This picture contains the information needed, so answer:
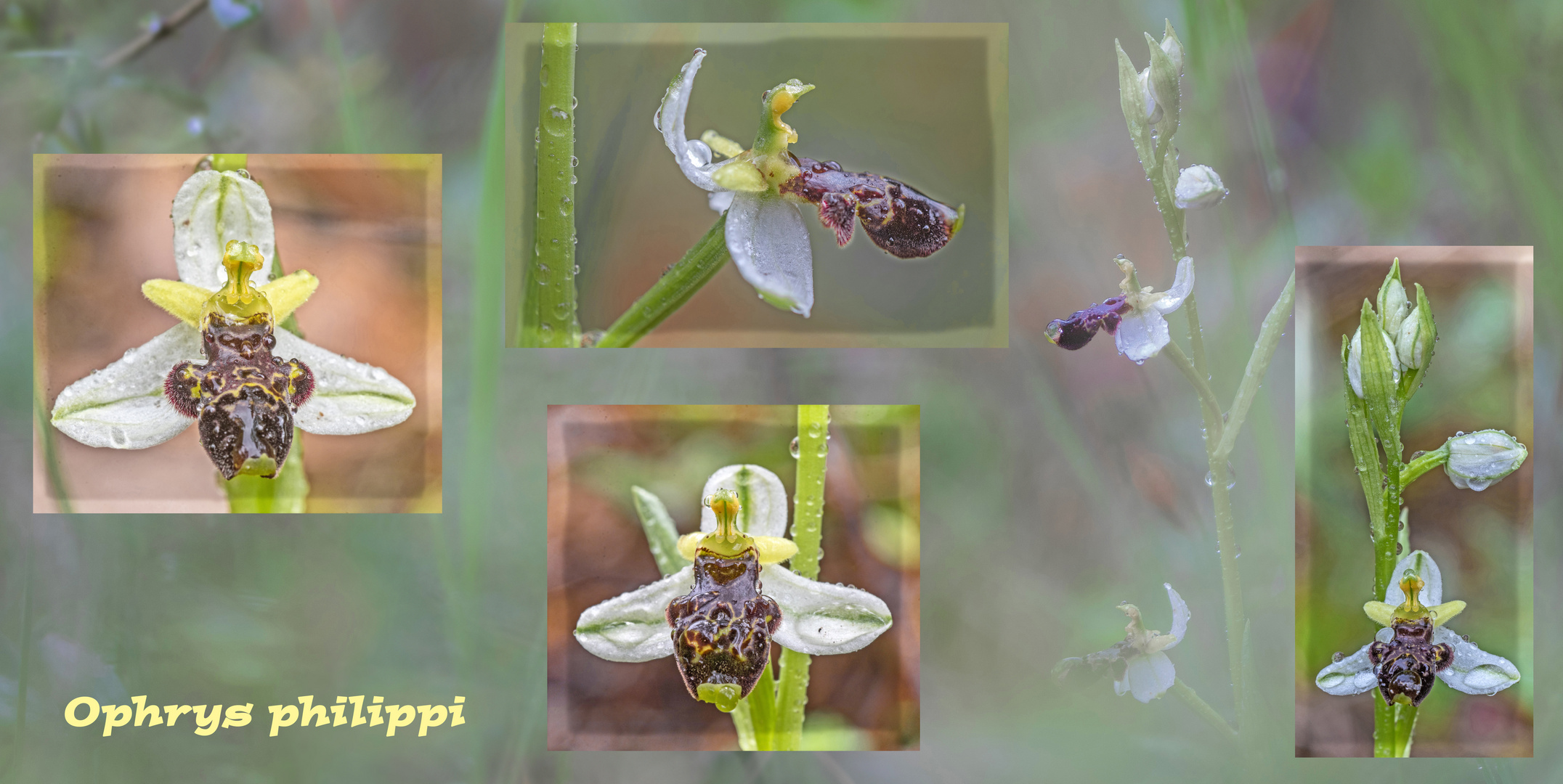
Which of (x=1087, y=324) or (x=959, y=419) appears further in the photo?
(x=959, y=419)

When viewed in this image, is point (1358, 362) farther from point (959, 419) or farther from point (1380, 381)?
point (959, 419)

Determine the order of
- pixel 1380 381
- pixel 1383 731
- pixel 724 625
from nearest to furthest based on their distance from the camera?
pixel 724 625 → pixel 1380 381 → pixel 1383 731

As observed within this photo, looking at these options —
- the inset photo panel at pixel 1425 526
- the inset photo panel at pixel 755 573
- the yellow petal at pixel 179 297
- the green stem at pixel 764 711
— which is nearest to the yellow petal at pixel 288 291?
the yellow petal at pixel 179 297

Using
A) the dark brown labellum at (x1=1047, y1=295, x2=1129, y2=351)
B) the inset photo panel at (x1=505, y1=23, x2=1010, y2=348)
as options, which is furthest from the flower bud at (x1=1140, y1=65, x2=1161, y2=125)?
the dark brown labellum at (x1=1047, y1=295, x2=1129, y2=351)

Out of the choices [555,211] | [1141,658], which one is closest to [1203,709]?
[1141,658]

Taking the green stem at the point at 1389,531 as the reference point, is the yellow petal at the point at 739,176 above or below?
above

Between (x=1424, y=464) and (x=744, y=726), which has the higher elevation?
(x=1424, y=464)

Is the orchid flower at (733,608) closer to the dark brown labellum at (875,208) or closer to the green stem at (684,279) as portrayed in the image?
the green stem at (684,279)
